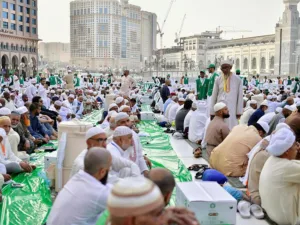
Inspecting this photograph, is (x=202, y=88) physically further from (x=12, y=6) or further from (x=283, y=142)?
(x=12, y=6)

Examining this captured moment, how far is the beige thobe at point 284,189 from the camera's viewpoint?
3.12 m

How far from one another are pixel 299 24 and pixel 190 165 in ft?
134

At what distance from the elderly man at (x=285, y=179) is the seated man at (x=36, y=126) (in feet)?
13.8

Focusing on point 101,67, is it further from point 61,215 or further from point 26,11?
point 61,215

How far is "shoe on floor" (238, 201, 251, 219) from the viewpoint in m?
3.41

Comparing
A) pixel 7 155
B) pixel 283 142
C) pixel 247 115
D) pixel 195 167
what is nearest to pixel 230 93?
pixel 247 115

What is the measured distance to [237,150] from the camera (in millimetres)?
4535

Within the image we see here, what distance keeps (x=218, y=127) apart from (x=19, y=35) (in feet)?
139

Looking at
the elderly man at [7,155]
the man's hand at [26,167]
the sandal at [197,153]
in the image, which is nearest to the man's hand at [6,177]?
the elderly man at [7,155]

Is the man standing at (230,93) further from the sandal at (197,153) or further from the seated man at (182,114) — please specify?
the seated man at (182,114)

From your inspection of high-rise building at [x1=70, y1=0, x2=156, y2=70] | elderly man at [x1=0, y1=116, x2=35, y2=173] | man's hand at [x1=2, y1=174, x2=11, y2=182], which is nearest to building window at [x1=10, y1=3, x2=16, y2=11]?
high-rise building at [x1=70, y1=0, x2=156, y2=70]

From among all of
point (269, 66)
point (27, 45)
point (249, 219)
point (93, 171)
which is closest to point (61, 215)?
point (93, 171)

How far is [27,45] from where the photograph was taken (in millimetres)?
46062

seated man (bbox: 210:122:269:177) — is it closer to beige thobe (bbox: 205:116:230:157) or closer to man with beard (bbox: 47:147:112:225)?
beige thobe (bbox: 205:116:230:157)
